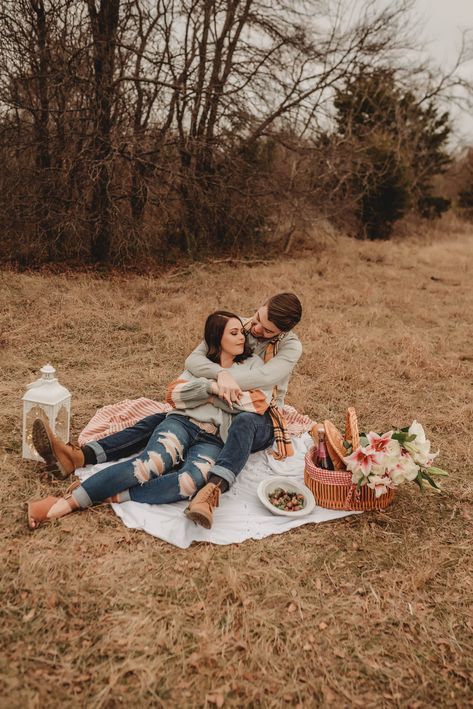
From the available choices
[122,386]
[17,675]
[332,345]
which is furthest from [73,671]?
[332,345]

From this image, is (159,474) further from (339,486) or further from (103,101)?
(103,101)

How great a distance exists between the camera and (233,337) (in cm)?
340

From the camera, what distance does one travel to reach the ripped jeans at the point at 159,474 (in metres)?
2.87

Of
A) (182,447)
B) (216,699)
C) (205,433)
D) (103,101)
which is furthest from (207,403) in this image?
(103,101)

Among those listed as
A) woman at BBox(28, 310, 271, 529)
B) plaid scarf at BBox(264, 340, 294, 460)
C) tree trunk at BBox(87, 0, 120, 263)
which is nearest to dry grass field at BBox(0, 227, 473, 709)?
woman at BBox(28, 310, 271, 529)

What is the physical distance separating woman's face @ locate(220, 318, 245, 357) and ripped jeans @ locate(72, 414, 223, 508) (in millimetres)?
597

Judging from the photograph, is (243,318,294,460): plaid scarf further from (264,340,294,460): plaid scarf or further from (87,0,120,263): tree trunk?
(87,0,120,263): tree trunk

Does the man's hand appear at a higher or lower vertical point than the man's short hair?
lower

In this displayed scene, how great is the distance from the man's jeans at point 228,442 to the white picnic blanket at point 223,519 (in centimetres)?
13

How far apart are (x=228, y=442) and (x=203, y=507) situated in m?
0.47

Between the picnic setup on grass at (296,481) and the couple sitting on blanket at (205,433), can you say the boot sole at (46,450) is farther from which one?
the picnic setup on grass at (296,481)

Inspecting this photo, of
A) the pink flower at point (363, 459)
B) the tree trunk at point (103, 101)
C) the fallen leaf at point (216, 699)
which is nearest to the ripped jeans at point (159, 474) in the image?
the pink flower at point (363, 459)

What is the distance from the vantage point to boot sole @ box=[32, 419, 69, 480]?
2.95 metres

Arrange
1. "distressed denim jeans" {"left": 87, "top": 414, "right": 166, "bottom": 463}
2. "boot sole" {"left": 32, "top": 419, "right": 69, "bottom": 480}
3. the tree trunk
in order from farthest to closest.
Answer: the tree trunk, "distressed denim jeans" {"left": 87, "top": 414, "right": 166, "bottom": 463}, "boot sole" {"left": 32, "top": 419, "right": 69, "bottom": 480}
